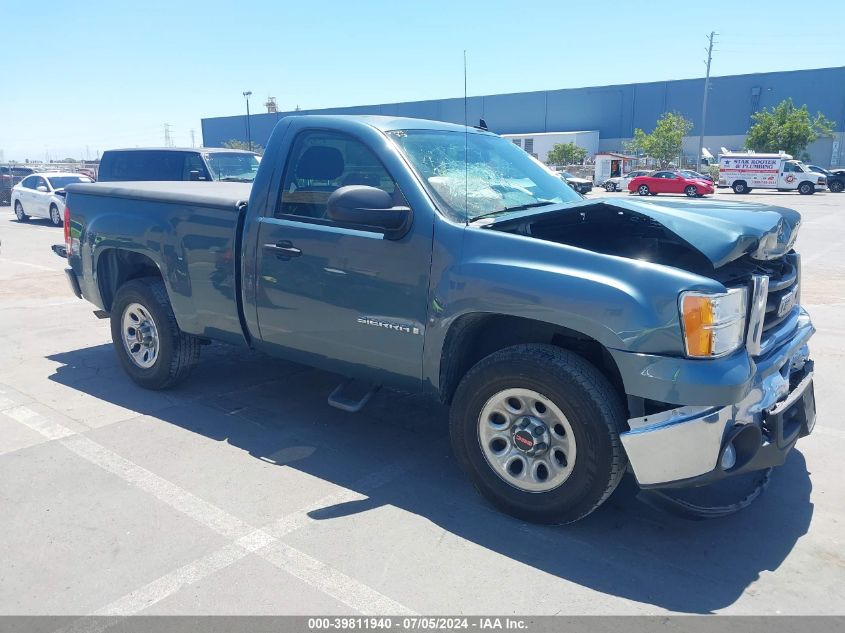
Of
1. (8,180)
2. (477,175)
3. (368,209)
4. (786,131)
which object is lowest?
(8,180)

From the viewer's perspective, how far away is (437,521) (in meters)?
3.62

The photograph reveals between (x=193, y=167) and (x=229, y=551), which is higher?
(x=193, y=167)

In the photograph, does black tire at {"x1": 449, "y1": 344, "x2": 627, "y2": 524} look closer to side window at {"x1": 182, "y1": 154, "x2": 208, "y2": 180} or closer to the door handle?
the door handle

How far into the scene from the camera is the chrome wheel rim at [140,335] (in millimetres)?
5516

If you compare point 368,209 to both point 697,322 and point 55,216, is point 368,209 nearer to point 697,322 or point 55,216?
point 697,322

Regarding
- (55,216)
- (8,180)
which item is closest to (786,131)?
(55,216)

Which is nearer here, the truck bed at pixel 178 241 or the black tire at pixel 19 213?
the truck bed at pixel 178 241

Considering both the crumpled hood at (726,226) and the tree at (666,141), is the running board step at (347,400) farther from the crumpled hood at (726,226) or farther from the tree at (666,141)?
the tree at (666,141)

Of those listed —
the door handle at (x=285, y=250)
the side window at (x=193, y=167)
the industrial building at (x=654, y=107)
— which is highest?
the industrial building at (x=654, y=107)

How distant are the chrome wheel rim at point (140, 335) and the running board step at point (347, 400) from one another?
1.81 meters

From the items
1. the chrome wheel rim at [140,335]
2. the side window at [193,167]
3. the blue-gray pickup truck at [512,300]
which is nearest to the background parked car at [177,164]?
the side window at [193,167]

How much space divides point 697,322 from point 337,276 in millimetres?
2041

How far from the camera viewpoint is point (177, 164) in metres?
12.4

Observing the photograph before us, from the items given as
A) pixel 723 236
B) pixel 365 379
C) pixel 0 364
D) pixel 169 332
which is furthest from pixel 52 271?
pixel 723 236
